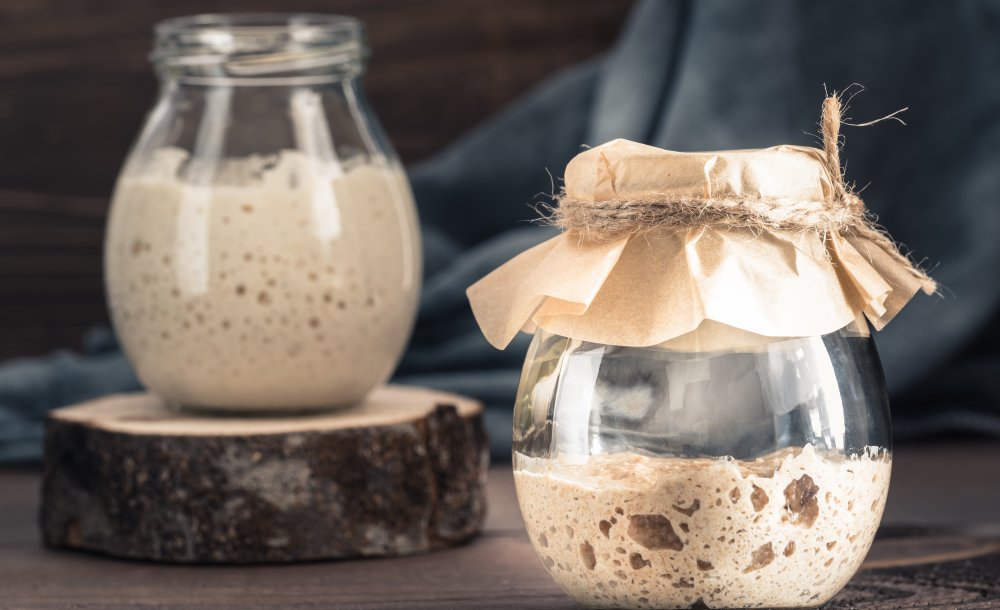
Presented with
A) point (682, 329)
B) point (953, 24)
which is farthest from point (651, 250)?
point (953, 24)

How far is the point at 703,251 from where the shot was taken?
64cm

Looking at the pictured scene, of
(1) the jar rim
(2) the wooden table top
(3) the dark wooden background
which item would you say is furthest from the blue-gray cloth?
(1) the jar rim

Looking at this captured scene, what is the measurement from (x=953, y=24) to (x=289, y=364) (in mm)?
850

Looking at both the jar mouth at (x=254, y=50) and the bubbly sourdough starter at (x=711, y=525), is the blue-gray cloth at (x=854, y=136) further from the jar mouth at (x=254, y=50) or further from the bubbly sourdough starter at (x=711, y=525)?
the bubbly sourdough starter at (x=711, y=525)

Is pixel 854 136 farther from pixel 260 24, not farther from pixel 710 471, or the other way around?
pixel 710 471

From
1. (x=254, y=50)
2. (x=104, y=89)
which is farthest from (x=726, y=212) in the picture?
(x=104, y=89)

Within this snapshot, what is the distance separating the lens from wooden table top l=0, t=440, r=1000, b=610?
2.52 ft

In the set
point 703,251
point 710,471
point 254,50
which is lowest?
point 710,471

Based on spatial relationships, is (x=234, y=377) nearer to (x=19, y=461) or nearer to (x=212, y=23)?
(x=212, y=23)

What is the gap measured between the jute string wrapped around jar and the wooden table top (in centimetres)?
19

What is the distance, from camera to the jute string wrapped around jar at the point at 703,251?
63 centimetres

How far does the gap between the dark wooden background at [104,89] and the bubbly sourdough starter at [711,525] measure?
3.32ft

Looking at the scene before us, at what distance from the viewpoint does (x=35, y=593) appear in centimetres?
81

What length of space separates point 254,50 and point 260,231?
5.6 inches
